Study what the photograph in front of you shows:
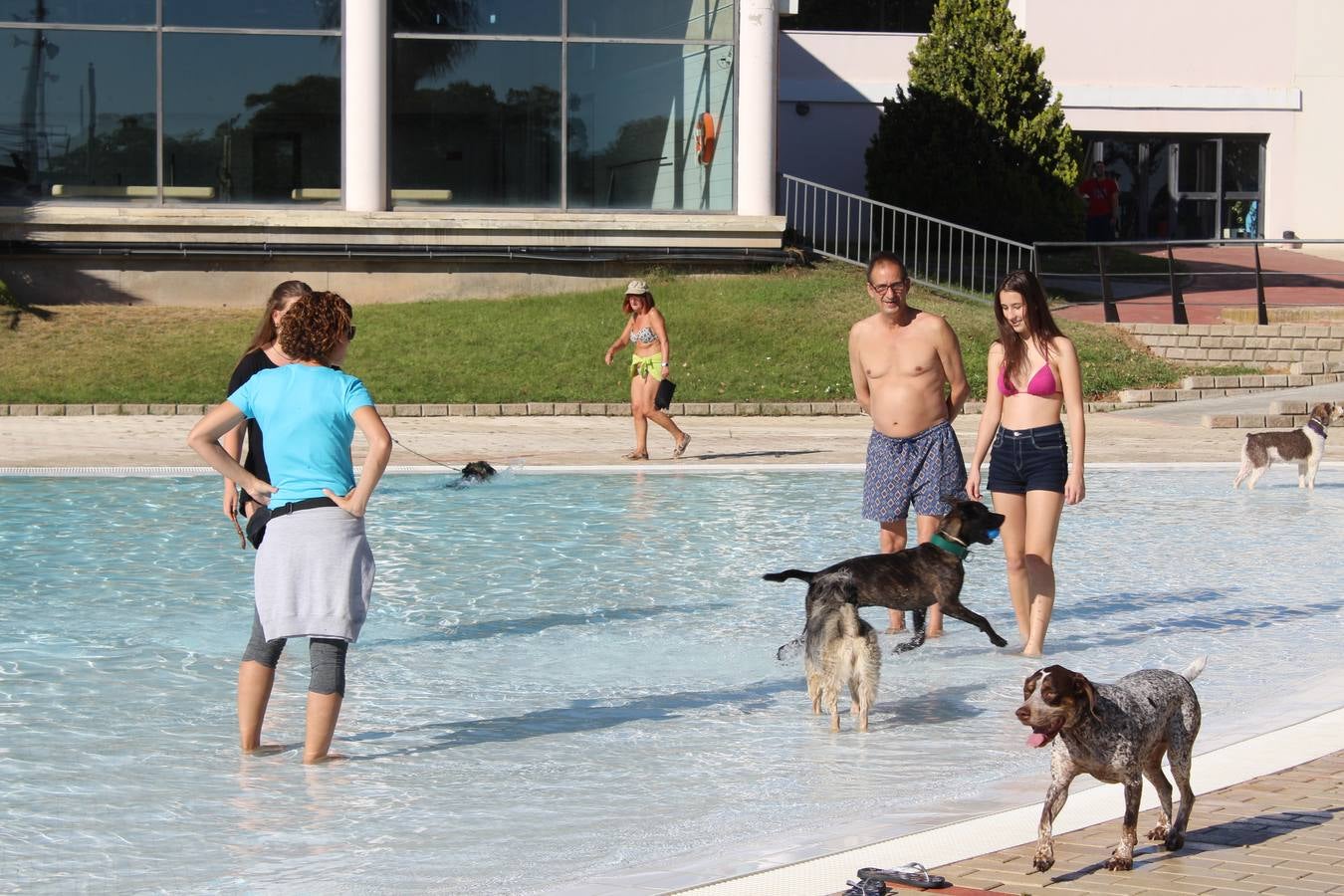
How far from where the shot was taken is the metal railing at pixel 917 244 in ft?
95.3

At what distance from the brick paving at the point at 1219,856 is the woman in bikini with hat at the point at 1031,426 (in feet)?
8.76

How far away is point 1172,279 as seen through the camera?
26750 mm

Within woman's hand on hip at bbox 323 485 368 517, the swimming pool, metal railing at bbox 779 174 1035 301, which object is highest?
metal railing at bbox 779 174 1035 301

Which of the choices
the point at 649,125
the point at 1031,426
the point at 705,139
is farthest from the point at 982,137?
the point at 1031,426

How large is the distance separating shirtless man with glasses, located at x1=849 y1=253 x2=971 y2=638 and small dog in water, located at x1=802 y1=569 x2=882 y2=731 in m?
1.59

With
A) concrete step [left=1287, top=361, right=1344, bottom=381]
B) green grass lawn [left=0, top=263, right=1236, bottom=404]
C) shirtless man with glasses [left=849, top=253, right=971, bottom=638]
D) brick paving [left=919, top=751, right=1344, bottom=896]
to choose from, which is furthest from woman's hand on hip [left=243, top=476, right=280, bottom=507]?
concrete step [left=1287, top=361, right=1344, bottom=381]

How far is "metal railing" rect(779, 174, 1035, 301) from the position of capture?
2906cm

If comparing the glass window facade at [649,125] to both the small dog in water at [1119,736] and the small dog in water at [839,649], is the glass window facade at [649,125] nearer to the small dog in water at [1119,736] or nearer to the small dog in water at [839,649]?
the small dog in water at [839,649]

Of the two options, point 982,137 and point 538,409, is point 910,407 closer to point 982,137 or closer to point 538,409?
point 538,409

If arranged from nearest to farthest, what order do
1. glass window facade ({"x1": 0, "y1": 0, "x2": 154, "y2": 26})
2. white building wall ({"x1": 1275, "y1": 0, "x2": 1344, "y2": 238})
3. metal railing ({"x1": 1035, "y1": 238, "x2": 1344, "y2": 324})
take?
metal railing ({"x1": 1035, "y1": 238, "x2": 1344, "y2": 324}) < glass window facade ({"x1": 0, "y1": 0, "x2": 154, "y2": 26}) < white building wall ({"x1": 1275, "y1": 0, "x2": 1344, "y2": 238})

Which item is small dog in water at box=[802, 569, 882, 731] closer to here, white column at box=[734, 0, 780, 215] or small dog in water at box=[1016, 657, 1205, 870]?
small dog in water at box=[1016, 657, 1205, 870]

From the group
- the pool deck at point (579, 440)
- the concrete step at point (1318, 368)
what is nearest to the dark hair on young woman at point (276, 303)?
the pool deck at point (579, 440)

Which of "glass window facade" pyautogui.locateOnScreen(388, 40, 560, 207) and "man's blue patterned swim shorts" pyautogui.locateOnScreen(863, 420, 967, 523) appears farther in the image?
"glass window facade" pyautogui.locateOnScreen(388, 40, 560, 207)

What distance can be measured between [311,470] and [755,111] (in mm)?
22734
